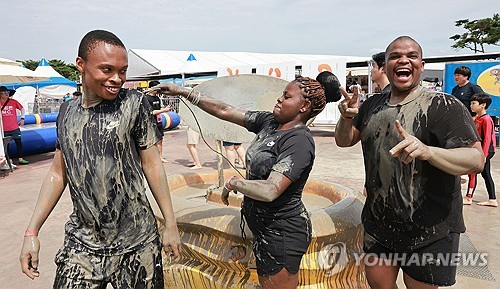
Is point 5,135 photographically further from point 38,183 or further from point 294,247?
point 294,247

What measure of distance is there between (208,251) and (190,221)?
0.24 metres

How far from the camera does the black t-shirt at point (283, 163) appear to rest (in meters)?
1.82

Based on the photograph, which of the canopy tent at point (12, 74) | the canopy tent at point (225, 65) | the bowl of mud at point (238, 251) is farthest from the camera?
the canopy tent at point (225, 65)

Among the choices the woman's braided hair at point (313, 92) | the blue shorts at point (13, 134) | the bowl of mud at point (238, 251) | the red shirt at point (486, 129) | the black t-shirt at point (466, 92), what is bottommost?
the bowl of mud at point (238, 251)

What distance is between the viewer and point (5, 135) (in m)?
7.88

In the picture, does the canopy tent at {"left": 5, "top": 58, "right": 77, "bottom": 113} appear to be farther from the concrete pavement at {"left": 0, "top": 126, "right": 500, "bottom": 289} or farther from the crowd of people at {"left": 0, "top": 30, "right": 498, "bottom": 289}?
the crowd of people at {"left": 0, "top": 30, "right": 498, "bottom": 289}

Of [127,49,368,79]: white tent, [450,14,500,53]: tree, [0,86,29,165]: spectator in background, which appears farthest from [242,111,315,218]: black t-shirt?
[450,14,500,53]: tree

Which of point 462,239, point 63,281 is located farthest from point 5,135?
point 462,239

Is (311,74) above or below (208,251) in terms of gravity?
above

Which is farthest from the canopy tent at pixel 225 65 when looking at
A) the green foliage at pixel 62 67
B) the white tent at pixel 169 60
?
the green foliage at pixel 62 67

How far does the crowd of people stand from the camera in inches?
63.9

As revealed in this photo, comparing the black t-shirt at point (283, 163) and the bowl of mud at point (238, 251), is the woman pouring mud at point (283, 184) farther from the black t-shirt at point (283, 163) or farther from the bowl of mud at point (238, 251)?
the bowl of mud at point (238, 251)

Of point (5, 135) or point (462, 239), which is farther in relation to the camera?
point (5, 135)

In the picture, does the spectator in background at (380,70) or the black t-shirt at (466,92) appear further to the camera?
the black t-shirt at (466,92)
